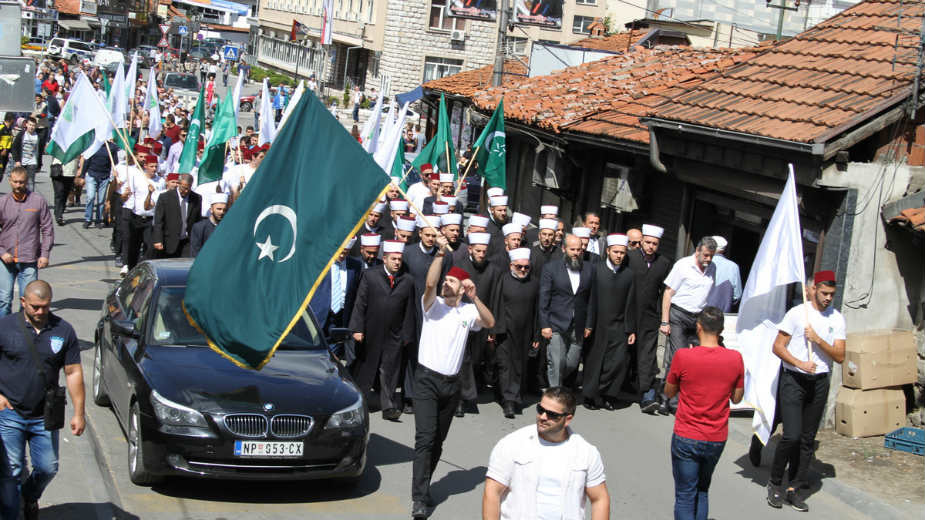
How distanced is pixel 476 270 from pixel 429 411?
3.52 m

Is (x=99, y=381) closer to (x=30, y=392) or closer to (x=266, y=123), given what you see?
(x=30, y=392)

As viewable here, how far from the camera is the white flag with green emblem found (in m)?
16.6

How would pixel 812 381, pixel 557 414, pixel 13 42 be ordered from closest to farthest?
1. pixel 557 414
2. pixel 812 381
3. pixel 13 42

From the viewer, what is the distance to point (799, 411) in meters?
9.03

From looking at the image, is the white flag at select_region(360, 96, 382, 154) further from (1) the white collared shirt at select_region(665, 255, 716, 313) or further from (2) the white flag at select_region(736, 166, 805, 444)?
(2) the white flag at select_region(736, 166, 805, 444)

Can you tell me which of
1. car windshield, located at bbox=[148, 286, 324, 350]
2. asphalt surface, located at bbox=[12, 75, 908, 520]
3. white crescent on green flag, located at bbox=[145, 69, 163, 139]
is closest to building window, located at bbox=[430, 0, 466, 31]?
white crescent on green flag, located at bbox=[145, 69, 163, 139]

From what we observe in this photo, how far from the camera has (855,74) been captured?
1213 cm

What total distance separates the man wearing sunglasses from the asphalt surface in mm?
2932

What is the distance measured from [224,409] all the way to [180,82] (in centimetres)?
4824

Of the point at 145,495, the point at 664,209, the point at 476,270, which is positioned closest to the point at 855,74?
the point at 664,209

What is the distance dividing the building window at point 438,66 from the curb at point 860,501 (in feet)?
179

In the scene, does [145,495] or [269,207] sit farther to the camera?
[145,495]

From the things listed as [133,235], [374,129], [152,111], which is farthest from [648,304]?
[152,111]

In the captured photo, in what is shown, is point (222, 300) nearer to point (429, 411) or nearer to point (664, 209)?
point (429, 411)
